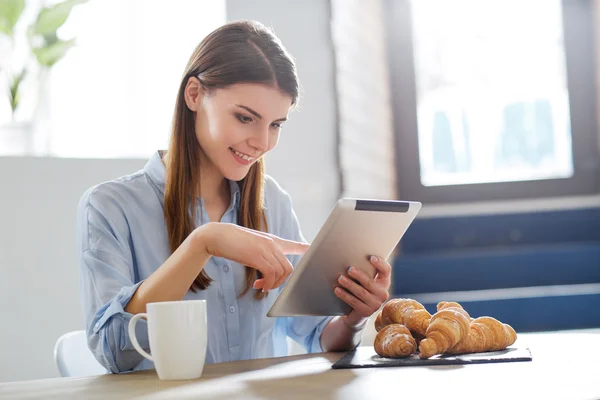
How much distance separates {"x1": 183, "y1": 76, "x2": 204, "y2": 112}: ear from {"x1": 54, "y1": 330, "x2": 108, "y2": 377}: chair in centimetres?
51

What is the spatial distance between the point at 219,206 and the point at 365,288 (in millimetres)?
432

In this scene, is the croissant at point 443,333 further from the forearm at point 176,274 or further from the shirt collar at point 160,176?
the shirt collar at point 160,176

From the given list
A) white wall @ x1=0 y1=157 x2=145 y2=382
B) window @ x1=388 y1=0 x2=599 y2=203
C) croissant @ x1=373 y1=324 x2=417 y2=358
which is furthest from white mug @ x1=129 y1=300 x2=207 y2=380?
window @ x1=388 y1=0 x2=599 y2=203

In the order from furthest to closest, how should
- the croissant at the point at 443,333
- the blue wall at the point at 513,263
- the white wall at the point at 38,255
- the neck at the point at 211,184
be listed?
1. the blue wall at the point at 513,263
2. the white wall at the point at 38,255
3. the neck at the point at 211,184
4. the croissant at the point at 443,333

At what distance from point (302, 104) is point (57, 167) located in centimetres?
98

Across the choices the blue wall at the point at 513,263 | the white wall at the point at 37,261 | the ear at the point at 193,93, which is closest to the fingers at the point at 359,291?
the ear at the point at 193,93

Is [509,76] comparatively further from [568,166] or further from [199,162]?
[199,162]

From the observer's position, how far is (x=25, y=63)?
247 centimetres

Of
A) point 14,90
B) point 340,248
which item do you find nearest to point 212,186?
point 340,248

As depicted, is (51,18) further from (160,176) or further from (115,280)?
(115,280)

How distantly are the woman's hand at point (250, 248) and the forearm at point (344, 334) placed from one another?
269mm

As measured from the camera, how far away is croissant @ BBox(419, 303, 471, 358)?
1064 millimetres

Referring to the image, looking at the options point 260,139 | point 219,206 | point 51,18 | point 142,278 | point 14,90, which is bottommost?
point 142,278

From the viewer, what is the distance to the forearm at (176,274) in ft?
3.80
